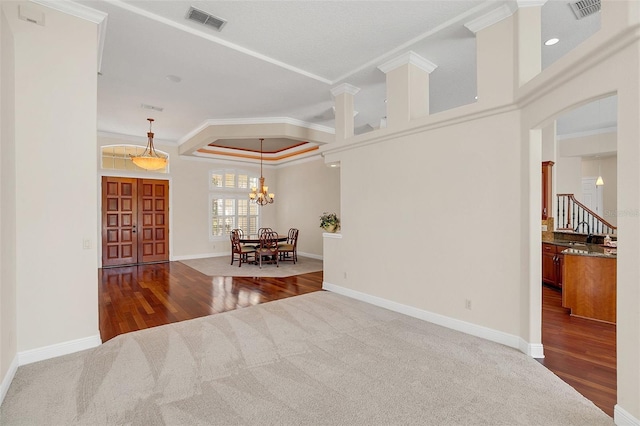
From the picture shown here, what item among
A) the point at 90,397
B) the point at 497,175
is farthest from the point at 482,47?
the point at 90,397

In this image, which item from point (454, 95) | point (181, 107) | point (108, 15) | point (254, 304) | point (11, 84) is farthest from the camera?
point (181, 107)

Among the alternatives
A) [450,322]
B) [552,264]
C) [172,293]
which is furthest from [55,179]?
[552,264]

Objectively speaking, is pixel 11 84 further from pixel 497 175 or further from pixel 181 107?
pixel 497 175

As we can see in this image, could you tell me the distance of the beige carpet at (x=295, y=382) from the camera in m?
2.12

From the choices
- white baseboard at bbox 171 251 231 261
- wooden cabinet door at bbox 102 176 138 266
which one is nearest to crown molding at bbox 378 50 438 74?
wooden cabinet door at bbox 102 176 138 266

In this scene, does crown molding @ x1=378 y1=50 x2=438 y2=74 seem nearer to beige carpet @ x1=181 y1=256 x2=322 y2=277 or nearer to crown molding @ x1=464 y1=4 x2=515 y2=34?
crown molding @ x1=464 y1=4 x2=515 y2=34

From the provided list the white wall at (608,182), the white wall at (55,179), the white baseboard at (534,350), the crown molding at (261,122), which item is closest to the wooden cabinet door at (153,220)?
the crown molding at (261,122)

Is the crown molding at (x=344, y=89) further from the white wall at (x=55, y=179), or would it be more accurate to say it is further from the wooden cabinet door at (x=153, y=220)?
the wooden cabinet door at (x=153, y=220)

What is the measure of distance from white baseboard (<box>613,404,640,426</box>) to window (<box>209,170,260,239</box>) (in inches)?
370

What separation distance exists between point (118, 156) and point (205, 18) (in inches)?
252

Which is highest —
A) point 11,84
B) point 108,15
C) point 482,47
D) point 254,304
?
point 108,15

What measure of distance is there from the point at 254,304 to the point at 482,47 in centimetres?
459

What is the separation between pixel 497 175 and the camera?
328cm

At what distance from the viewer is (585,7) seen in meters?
3.08
